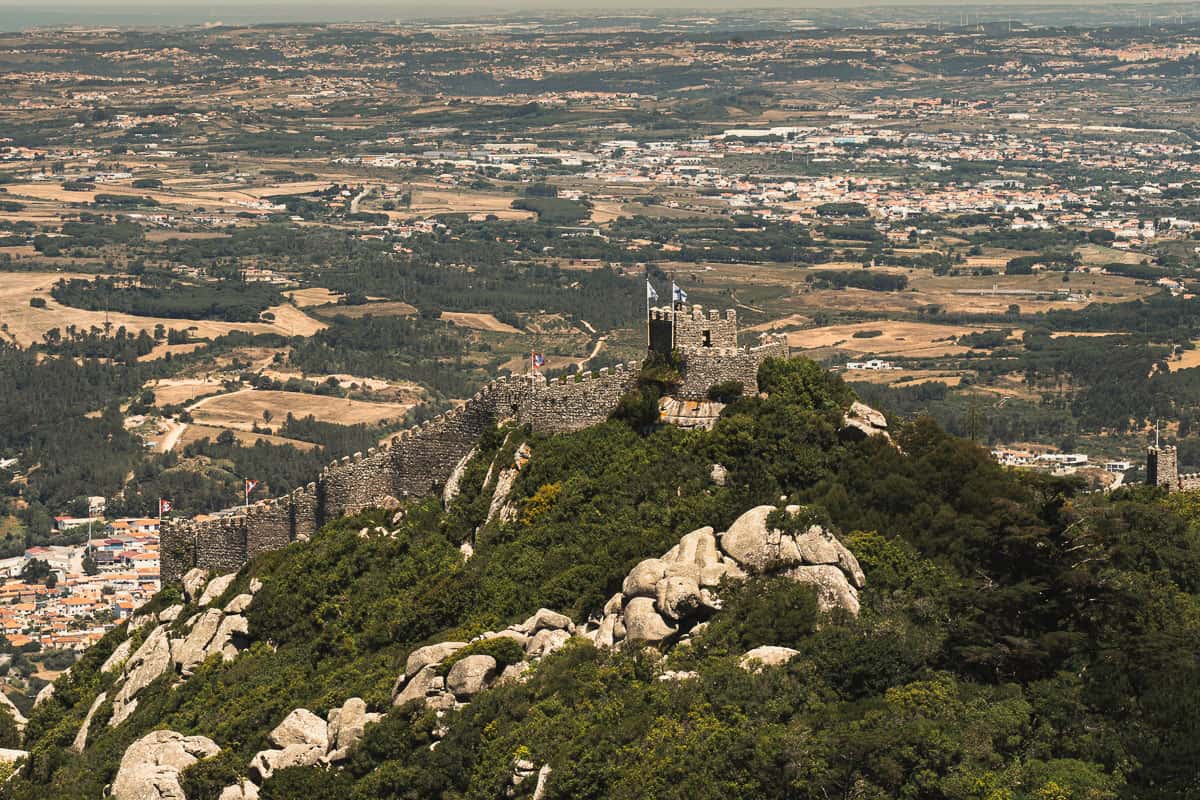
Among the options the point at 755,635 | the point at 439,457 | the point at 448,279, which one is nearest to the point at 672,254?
the point at 448,279

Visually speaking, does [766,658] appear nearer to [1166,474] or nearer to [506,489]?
[506,489]

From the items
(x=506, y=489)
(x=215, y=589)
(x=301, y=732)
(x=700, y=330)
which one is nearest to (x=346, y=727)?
(x=301, y=732)

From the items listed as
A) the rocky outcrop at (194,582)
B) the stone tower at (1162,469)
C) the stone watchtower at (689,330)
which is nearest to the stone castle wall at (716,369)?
the stone watchtower at (689,330)

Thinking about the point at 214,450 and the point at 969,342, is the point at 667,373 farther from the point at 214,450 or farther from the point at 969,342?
the point at 969,342

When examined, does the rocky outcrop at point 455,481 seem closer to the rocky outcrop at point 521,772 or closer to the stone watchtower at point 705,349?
the stone watchtower at point 705,349

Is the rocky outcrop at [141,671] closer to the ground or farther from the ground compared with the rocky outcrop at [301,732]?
closer to the ground

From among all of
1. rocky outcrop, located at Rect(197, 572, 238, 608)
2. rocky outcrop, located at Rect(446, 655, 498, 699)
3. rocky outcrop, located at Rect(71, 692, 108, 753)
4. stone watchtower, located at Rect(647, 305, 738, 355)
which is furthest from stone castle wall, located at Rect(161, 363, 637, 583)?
rocky outcrop, located at Rect(446, 655, 498, 699)

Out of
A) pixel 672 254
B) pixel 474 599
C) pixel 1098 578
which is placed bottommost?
pixel 672 254
